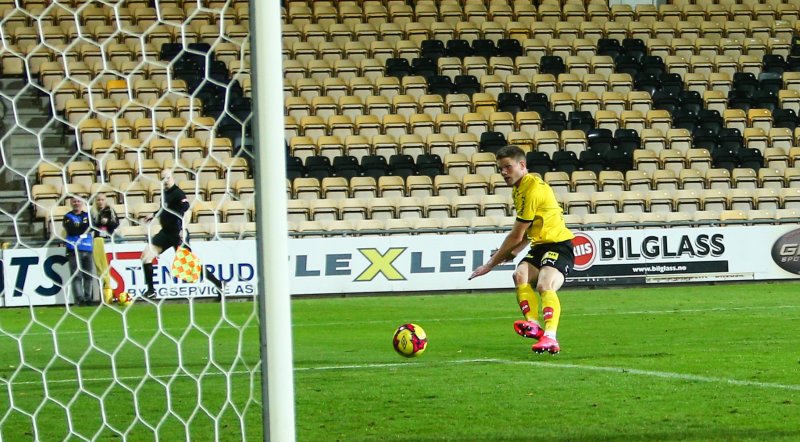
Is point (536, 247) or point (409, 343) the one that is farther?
point (536, 247)

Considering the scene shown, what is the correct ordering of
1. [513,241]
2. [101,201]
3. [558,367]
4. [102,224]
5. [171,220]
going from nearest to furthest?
[171,220] → [558,367] → [513,241] → [101,201] → [102,224]

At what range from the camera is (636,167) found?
21.2 metres

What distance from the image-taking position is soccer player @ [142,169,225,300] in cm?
455

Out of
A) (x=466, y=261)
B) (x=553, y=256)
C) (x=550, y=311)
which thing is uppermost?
(x=553, y=256)

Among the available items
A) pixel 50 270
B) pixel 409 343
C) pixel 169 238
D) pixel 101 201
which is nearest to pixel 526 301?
pixel 409 343

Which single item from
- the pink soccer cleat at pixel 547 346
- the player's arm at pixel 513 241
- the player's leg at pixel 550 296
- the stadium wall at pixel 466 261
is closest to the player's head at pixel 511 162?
the player's arm at pixel 513 241

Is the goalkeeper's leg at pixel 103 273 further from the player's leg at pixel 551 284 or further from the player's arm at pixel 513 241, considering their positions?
the player's leg at pixel 551 284

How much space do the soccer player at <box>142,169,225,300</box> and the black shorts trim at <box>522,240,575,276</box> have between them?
95.5 inches

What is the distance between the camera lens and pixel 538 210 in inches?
349

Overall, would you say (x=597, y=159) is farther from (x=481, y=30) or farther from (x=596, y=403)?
(x=596, y=403)

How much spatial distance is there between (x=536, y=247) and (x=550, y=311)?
60cm

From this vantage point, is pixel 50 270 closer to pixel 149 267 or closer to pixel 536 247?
pixel 149 267

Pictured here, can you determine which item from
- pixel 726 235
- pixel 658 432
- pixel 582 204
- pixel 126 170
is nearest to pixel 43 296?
pixel 126 170

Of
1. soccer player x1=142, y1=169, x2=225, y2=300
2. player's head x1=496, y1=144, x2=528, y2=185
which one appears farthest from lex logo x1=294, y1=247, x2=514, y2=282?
player's head x1=496, y1=144, x2=528, y2=185
